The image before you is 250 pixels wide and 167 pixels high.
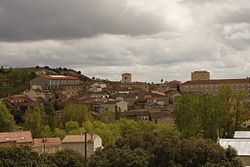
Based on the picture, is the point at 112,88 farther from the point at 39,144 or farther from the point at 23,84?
the point at 39,144

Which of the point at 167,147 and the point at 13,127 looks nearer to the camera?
the point at 167,147

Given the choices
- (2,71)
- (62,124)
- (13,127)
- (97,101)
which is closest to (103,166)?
(13,127)

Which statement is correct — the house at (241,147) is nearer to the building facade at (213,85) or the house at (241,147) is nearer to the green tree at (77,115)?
the green tree at (77,115)

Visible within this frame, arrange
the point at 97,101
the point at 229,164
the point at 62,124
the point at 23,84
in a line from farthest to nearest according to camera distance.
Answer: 1. the point at 23,84
2. the point at 97,101
3. the point at 62,124
4. the point at 229,164

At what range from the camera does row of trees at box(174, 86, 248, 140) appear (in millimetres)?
55156

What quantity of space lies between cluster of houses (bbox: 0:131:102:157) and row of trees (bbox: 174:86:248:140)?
9.89m

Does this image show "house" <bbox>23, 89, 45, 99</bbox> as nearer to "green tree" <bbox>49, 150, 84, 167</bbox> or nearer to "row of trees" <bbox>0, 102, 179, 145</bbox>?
"row of trees" <bbox>0, 102, 179, 145</bbox>

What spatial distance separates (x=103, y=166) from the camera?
36656 millimetres

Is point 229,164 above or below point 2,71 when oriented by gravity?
below

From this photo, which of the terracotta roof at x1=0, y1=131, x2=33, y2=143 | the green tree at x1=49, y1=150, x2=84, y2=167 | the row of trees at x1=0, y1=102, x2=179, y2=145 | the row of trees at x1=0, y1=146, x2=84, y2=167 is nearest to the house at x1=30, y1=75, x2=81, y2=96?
the row of trees at x1=0, y1=102, x2=179, y2=145

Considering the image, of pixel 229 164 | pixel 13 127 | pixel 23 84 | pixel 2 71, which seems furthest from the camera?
pixel 2 71

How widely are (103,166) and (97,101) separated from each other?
8575cm

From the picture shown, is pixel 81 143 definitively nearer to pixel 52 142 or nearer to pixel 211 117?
pixel 52 142

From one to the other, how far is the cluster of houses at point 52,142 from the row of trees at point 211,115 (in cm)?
989
